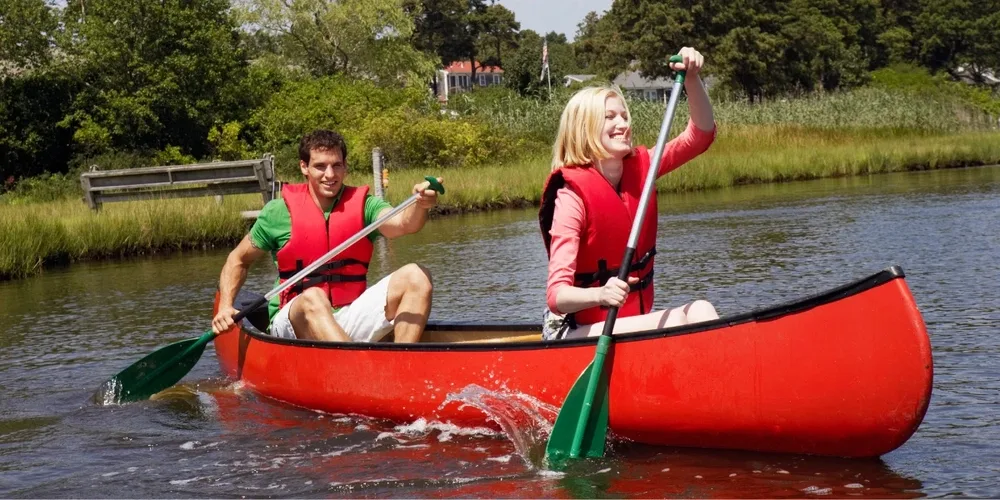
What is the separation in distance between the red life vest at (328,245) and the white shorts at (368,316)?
0.18m

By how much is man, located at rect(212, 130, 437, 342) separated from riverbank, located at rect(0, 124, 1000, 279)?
20.1 ft

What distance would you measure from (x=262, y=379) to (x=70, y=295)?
457 centimetres

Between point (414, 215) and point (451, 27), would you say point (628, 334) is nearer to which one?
point (414, 215)

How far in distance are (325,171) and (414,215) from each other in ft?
1.62

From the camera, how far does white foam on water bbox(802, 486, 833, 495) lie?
144 inches

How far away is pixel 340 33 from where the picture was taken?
36031 mm

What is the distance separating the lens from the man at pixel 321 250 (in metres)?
5.35

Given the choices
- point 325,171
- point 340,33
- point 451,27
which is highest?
point 451,27

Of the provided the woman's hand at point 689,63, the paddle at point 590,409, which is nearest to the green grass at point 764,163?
the woman's hand at point 689,63

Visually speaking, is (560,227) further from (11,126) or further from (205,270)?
(11,126)

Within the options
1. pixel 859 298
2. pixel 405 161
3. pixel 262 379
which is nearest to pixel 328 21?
pixel 405 161

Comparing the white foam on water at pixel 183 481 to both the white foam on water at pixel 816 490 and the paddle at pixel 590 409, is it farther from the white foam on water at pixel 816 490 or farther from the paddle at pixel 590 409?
the white foam on water at pixel 816 490

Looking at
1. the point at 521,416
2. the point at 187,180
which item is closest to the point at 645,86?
the point at 187,180

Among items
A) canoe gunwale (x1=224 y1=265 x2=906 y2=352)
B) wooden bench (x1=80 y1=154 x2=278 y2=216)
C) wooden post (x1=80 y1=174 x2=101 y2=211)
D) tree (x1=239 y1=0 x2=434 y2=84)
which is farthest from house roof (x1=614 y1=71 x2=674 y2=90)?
canoe gunwale (x1=224 y1=265 x2=906 y2=352)
